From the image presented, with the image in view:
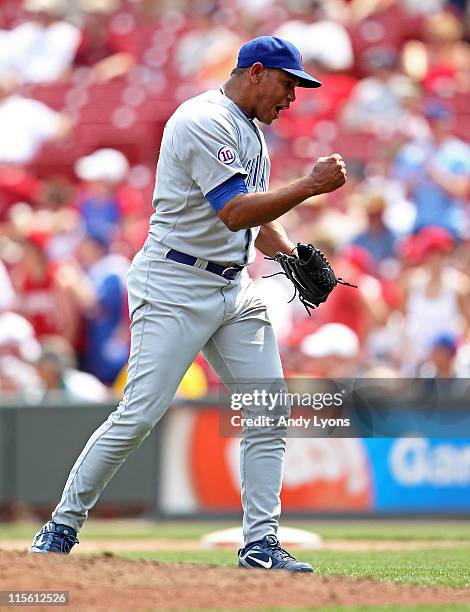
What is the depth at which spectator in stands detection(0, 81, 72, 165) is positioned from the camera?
14.8 metres

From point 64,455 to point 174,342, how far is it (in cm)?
486

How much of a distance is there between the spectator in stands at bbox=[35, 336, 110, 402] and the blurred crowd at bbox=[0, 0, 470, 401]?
2cm

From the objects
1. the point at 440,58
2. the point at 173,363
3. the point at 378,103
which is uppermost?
the point at 440,58

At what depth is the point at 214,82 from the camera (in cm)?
1424

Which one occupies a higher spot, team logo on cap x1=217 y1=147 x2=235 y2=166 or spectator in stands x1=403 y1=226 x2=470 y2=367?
spectator in stands x1=403 y1=226 x2=470 y2=367

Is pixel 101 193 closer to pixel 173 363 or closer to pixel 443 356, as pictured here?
pixel 443 356

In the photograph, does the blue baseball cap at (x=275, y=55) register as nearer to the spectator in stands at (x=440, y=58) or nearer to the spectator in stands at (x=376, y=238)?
the spectator in stands at (x=376, y=238)

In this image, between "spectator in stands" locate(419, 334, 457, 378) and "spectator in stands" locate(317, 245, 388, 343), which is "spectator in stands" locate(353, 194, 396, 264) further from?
"spectator in stands" locate(419, 334, 457, 378)

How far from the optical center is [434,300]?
1009 centimetres

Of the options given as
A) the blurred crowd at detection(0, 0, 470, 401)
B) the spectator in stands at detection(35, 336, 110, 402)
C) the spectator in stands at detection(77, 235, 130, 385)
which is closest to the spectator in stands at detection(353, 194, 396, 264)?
the blurred crowd at detection(0, 0, 470, 401)

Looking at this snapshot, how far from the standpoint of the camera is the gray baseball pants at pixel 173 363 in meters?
5.27

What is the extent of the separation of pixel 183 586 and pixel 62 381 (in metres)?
5.80

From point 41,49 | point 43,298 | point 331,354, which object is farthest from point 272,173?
point 41,49

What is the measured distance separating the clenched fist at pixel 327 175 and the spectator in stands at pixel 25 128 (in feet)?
33.1
